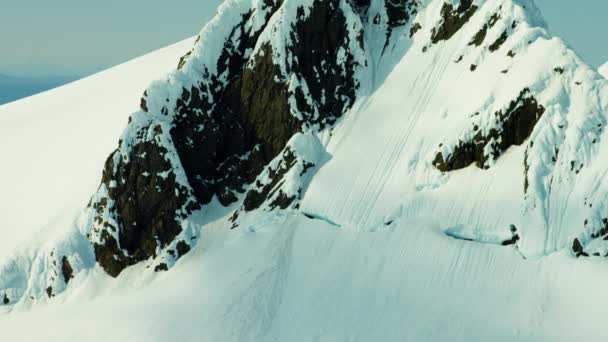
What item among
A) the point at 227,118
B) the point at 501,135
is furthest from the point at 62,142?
the point at 501,135

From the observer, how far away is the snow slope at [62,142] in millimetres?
39969

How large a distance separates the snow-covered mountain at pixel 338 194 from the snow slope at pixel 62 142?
386mm

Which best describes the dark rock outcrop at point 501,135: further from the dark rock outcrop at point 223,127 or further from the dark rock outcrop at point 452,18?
the dark rock outcrop at point 223,127

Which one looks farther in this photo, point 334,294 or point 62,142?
point 62,142

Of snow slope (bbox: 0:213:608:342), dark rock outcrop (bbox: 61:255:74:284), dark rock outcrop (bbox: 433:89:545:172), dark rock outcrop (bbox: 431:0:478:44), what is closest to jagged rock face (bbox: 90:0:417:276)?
dark rock outcrop (bbox: 61:255:74:284)

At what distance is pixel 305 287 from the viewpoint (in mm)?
31781

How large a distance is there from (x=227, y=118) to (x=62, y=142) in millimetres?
20918

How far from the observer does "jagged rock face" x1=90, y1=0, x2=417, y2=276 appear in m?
36.2

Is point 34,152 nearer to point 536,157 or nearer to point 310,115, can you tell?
point 310,115

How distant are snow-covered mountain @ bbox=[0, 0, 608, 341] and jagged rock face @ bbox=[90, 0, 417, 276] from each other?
0.14 metres

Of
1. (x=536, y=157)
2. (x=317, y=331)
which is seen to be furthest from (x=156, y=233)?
(x=536, y=157)

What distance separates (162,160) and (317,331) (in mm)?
16623

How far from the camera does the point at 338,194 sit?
115ft

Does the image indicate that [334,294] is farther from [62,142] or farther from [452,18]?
[62,142]
